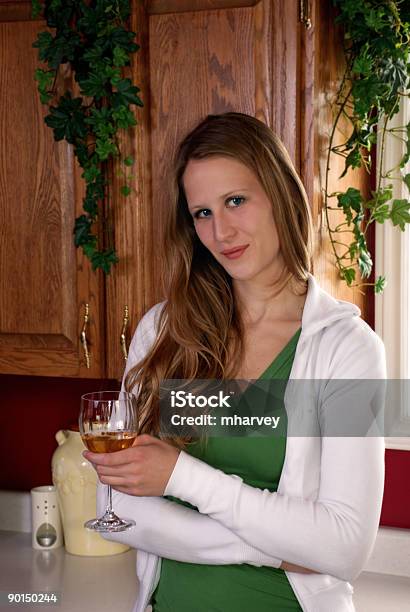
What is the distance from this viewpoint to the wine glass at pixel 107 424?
1347 mm

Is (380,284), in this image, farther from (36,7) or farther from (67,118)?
(36,7)

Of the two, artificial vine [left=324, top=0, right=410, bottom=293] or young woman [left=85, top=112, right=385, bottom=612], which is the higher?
artificial vine [left=324, top=0, right=410, bottom=293]

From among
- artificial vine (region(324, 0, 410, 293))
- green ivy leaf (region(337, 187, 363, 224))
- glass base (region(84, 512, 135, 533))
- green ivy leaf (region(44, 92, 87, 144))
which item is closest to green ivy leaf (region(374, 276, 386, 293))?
artificial vine (region(324, 0, 410, 293))

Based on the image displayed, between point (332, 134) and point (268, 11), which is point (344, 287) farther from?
point (268, 11)

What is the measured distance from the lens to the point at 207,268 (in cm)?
176

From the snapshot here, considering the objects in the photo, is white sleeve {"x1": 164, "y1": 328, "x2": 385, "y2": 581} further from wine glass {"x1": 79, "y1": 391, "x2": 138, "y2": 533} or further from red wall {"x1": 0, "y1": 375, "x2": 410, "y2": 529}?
red wall {"x1": 0, "y1": 375, "x2": 410, "y2": 529}

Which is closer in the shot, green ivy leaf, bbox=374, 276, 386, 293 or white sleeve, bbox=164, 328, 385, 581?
white sleeve, bbox=164, 328, 385, 581

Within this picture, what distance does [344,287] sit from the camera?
2.20 metres

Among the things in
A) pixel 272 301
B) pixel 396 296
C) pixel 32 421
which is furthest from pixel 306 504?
pixel 32 421

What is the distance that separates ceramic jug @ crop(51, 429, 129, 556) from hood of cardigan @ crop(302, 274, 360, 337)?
105cm

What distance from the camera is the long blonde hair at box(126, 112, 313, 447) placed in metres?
1.60

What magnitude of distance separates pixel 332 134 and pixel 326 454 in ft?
2.85

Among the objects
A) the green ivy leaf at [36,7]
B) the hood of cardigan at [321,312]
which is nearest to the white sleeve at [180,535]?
the hood of cardigan at [321,312]

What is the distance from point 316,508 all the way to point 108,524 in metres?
0.33
